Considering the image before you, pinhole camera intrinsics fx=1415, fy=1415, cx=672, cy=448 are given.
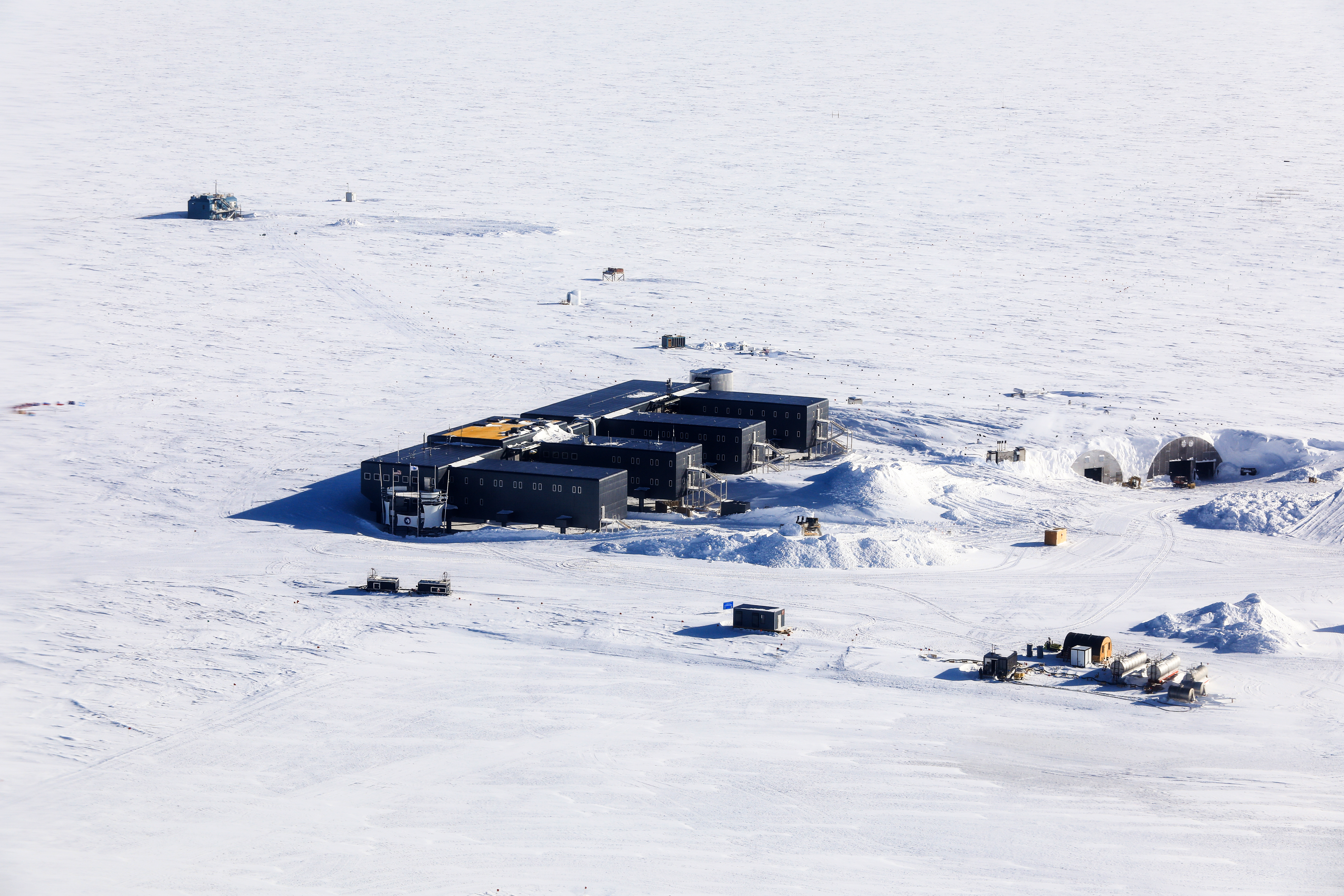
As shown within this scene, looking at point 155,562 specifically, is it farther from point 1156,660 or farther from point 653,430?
A: point 1156,660

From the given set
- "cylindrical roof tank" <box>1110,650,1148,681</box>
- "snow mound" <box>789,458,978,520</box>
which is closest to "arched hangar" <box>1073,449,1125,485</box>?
"snow mound" <box>789,458,978,520</box>

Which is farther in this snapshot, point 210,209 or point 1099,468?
point 210,209

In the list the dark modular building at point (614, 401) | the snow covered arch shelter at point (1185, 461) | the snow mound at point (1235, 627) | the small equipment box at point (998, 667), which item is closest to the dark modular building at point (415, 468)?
the dark modular building at point (614, 401)

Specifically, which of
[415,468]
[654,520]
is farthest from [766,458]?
[415,468]

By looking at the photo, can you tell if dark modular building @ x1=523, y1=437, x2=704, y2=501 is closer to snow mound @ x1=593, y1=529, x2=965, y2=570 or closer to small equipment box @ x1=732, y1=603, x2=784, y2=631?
snow mound @ x1=593, y1=529, x2=965, y2=570

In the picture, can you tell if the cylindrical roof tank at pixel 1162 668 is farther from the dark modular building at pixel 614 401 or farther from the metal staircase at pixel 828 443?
the dark modular building at pixel 614 401

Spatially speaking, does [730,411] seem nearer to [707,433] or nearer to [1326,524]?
[707,433]


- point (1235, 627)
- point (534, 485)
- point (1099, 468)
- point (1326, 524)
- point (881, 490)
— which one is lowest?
point (1235, 627)

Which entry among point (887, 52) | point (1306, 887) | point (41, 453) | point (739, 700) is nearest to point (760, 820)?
point (739, 700)
